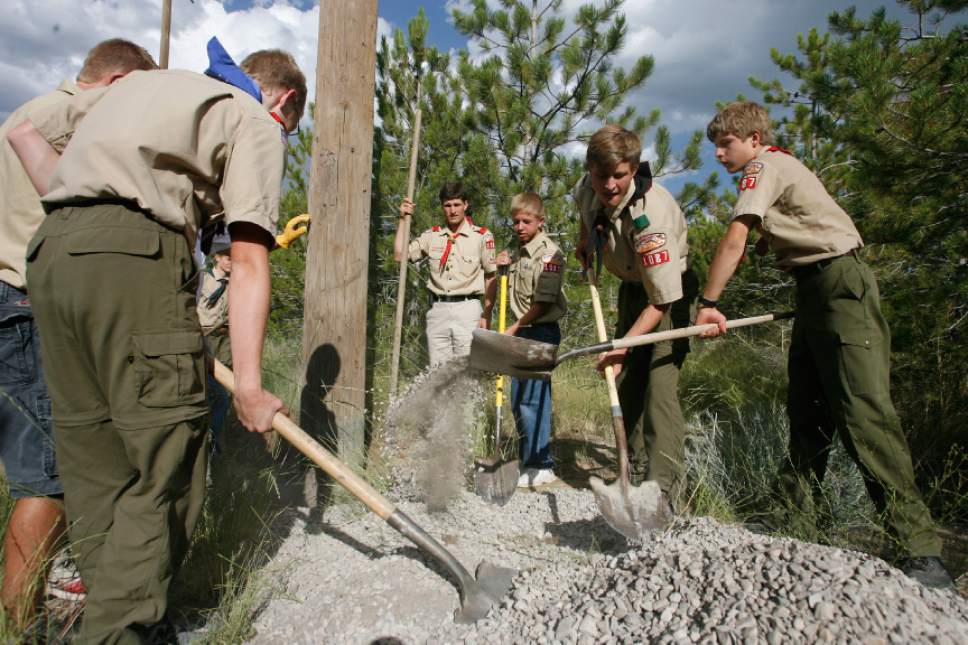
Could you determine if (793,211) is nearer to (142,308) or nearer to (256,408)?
(256,408)

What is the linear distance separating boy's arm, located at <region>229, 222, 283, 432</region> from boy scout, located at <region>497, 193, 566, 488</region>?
225cm

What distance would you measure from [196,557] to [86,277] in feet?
4.38

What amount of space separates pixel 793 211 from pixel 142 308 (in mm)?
2622

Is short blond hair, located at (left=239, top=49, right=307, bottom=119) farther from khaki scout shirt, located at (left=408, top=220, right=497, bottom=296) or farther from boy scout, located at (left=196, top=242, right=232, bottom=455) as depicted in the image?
khaki scout shirt, located at (left=408, top=220, right=497, bottom=296)

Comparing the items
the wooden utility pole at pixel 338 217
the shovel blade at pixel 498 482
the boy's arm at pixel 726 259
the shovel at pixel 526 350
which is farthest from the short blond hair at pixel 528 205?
the shovel blade at pixel 498 482

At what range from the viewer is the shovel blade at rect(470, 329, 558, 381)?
2891mm

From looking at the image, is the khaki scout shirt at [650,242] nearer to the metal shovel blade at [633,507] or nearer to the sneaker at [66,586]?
the metal shovel blade at [633,507]

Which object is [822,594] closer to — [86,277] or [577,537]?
[577,537]

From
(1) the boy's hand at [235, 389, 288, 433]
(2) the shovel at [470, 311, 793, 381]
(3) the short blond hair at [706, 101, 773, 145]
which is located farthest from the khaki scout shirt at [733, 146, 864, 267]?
(1) the boy's hand at [235, 389, 288, 433]

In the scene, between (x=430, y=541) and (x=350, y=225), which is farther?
(x=350, y=225)

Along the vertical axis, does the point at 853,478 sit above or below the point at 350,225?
below

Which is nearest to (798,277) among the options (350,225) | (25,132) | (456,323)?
(350,225)

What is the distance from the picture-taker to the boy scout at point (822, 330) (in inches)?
95.0

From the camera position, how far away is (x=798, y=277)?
9.13ft
